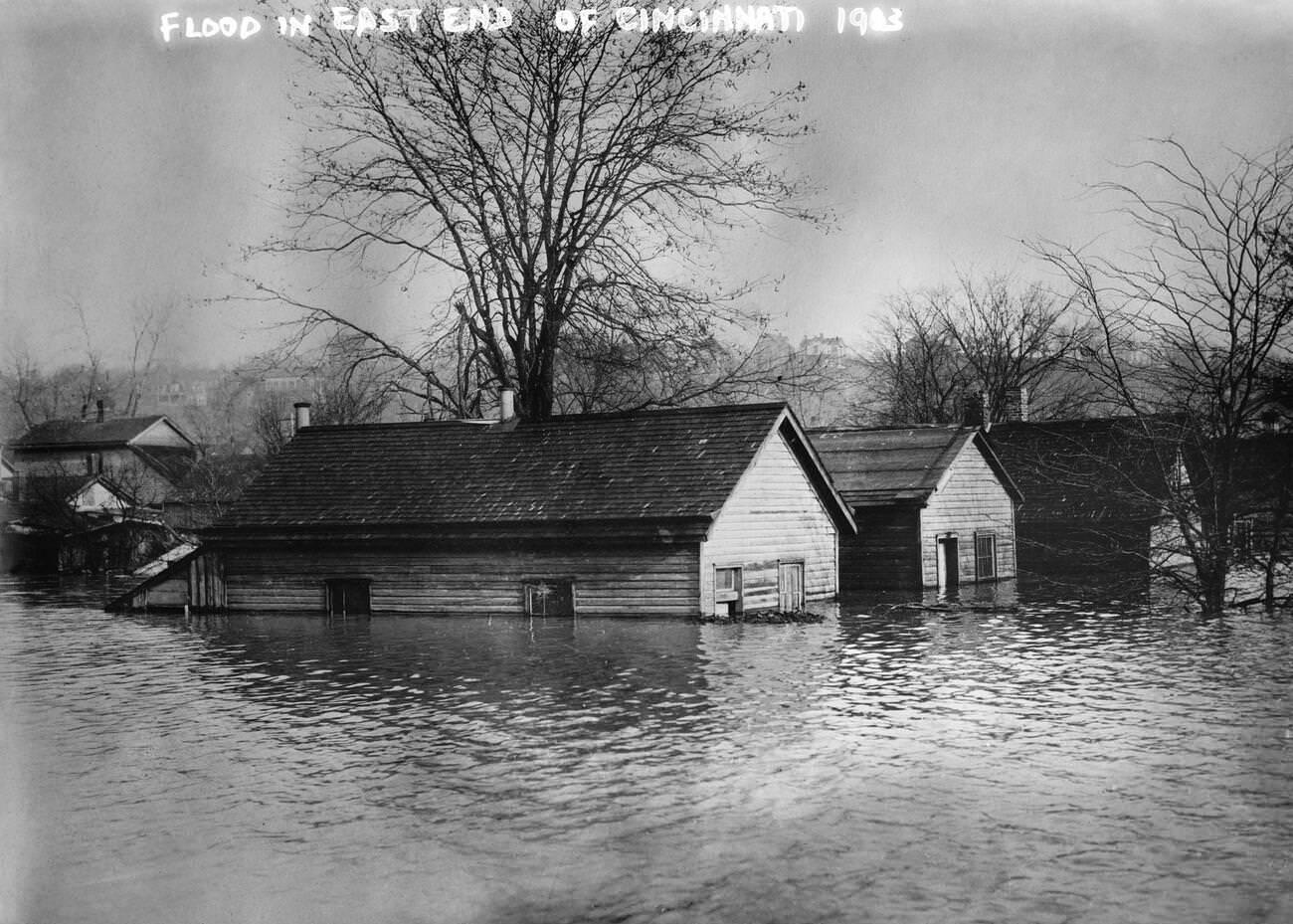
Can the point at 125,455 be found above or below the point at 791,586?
above

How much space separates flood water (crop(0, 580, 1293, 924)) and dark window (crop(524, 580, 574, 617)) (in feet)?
17.5

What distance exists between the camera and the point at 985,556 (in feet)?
123

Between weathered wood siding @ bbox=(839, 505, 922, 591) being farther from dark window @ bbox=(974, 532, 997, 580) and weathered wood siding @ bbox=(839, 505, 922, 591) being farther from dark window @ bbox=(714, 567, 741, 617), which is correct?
dark window @ bbox=(714, 567, 741, 617)

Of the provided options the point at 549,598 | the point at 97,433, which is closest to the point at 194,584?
the point at 549,598

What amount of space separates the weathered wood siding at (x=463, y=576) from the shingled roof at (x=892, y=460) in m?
9.19

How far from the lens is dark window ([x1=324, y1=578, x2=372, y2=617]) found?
29797mm

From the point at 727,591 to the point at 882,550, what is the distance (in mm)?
8306

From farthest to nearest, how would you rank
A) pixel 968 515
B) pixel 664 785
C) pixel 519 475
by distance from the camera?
1. pixel 968 515
2. pixel 519 475
3. pixel 664 785

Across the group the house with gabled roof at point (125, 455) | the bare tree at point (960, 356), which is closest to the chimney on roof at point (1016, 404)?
the bare tree at point (960, 356)

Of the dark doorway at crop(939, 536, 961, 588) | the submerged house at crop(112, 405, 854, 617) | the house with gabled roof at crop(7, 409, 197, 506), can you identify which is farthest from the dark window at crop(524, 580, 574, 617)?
the house with gabled roof at crop(7, 409, 197, 506)

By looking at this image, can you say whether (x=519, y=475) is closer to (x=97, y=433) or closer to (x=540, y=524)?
(x=540, y=524)

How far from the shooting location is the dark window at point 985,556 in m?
37.1

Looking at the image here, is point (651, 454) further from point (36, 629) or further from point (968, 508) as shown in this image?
point (36, 629)

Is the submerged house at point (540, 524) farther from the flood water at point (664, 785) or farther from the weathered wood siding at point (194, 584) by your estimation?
the flood water at point (664, 785)
